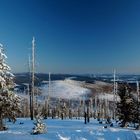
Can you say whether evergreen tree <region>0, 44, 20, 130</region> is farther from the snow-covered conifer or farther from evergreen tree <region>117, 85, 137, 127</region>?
evergreen tree <region>117, 85, 137, 127</region>

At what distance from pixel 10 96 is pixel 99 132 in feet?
24.6

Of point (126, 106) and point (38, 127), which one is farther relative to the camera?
point (126, 106)

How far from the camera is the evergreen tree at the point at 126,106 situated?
128 feet

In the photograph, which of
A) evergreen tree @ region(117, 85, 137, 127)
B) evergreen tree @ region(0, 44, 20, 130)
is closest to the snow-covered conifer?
evergreen tree @ region(0, 44, 20, 130)

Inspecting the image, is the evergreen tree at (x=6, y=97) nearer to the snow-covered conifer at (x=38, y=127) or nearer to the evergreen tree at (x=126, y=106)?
the snow-covered conifer at (x=38, y=127)

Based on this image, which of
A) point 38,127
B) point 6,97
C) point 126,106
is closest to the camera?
point 38,127

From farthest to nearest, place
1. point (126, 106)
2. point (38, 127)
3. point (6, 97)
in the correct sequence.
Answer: point (126, 106)
point (6, 97)
point (38, 127)

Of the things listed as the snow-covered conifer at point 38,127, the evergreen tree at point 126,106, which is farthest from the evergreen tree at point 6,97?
the evergreen tree at point 126,106

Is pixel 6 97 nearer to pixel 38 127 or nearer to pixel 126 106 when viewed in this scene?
pixel 38 127

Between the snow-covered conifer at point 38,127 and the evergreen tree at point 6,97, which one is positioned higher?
the evergreen tree at point 6,97

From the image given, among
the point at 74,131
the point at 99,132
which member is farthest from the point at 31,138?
the point at 99,132

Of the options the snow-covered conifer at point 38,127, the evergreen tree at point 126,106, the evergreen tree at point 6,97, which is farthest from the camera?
the evergreen tree at point 126,106

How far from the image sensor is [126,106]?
129ft

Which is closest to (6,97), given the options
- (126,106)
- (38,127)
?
(38,127)
